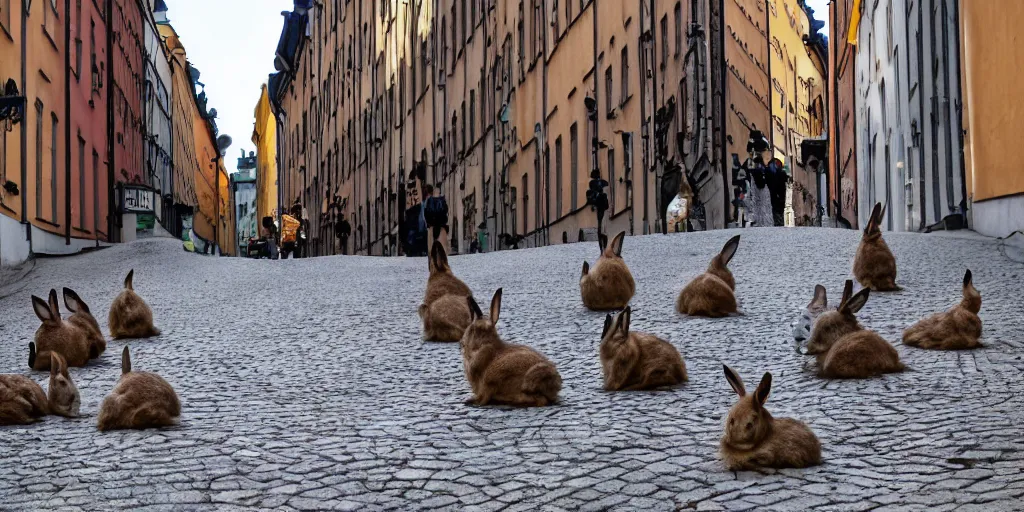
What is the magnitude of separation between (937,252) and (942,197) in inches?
227

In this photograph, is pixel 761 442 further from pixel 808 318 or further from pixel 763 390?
pixel 808 318

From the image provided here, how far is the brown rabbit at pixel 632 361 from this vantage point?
7.85 m

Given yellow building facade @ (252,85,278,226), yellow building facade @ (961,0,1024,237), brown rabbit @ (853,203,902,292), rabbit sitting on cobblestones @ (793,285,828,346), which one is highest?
yellow building facade @ (252,85,278,226)

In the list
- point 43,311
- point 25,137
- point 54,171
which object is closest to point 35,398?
point 43,311

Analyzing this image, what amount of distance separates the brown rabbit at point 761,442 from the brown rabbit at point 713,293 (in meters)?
4.77

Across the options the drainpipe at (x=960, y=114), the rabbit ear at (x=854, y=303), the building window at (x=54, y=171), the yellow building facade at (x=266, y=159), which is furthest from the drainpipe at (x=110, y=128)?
the yellow building facade at (x=266, y=159)

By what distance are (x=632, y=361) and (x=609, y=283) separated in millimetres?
3430

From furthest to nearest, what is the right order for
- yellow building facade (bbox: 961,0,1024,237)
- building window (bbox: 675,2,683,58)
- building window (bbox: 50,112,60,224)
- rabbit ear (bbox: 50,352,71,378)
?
1. building window (bbox: 50,112,60,224)
2. building window (bbox: 675,2,683,58)
3. yellow building facade (bbox: 961,0,1024,237)
4. rabbit ear (bbox: 50,352,71,378)

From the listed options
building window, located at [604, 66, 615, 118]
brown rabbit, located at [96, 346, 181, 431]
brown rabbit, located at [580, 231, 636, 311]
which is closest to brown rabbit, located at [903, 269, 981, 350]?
brown rabbit, located at [580, 231, 636, 311]

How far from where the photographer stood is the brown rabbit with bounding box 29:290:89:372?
9364mm

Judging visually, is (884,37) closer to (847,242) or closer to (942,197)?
(942,197)

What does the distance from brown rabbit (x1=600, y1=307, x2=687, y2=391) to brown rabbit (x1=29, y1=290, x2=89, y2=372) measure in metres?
4.01

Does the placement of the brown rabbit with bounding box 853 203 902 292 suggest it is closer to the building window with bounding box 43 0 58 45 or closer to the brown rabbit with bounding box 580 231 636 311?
the brown rabbit with bounding box 580 231 636 311

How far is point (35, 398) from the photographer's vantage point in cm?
752
